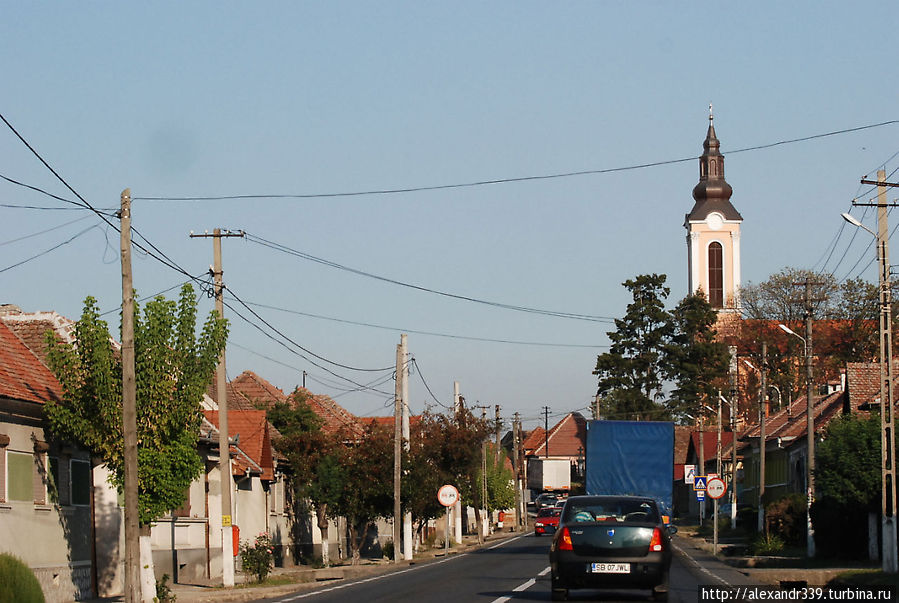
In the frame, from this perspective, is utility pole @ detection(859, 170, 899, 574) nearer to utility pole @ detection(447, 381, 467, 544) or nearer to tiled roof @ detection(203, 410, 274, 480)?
tiled roof @ detection(203, 410, 274, 480)

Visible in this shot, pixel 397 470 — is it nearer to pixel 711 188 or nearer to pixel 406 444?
pixel 406 444

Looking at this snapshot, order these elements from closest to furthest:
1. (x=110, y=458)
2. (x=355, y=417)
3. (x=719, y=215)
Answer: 1. (x=110, y=458)
2. (x=355, y=417)
3. (x=719, y=215)

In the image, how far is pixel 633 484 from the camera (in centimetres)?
3638

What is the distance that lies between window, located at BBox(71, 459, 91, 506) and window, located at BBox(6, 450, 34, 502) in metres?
2.08

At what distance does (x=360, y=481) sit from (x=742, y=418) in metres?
48.9

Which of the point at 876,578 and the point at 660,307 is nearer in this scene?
the point at 876,578

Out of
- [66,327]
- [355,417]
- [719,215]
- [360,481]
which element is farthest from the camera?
[719,215]

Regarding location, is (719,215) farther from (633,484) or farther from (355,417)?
(633,484)

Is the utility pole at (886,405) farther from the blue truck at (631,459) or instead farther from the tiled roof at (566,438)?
the tiled roof at (566,438)

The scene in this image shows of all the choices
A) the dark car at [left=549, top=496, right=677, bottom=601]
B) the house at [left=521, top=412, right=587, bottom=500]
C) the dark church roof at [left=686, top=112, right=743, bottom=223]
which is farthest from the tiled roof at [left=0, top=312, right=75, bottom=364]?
the house at [left=521, top=412, right=587, bottom=500]

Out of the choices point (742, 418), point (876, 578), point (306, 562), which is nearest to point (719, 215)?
point (742, 418)

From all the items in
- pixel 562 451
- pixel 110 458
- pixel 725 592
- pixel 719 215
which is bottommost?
pixel 562 451

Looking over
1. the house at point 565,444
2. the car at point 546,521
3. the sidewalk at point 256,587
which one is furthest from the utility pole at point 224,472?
the house at point 565,444

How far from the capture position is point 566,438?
136 m
